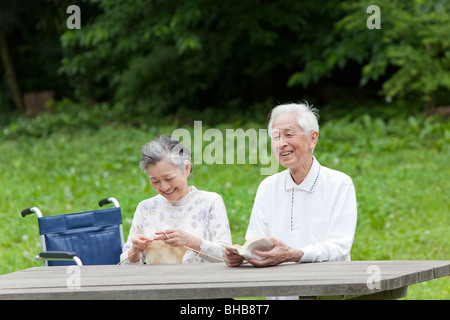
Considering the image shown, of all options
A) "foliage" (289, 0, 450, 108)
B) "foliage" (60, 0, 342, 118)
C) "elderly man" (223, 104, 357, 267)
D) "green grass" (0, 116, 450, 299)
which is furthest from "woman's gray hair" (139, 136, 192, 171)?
"foliage" (60, 0, 342, 118)

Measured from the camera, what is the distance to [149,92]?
12930mm

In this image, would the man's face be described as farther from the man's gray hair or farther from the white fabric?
the white fabric

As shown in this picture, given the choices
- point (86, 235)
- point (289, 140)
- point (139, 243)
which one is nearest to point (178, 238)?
point (139, 243)

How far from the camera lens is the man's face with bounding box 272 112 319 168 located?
3.03 m

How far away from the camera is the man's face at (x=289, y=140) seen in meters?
3.03

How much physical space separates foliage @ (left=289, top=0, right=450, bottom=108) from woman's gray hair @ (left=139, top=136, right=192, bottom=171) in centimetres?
691

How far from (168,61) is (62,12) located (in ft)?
11.4

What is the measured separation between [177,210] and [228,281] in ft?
3.40

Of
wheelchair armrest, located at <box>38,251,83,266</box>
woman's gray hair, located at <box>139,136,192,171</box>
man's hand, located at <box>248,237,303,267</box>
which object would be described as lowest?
wheelchair armrest, located at <box>38,251,83,266</box>

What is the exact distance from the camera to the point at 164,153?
10.8 feet

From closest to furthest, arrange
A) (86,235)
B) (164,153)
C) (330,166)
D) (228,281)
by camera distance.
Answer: (228,281)
(164,153)
(86,235)
(330,166)

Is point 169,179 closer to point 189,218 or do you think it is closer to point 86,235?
point 189,218

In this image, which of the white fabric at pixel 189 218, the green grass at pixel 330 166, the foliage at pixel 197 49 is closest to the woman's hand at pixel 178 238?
the white fabric at pixel 189 218
